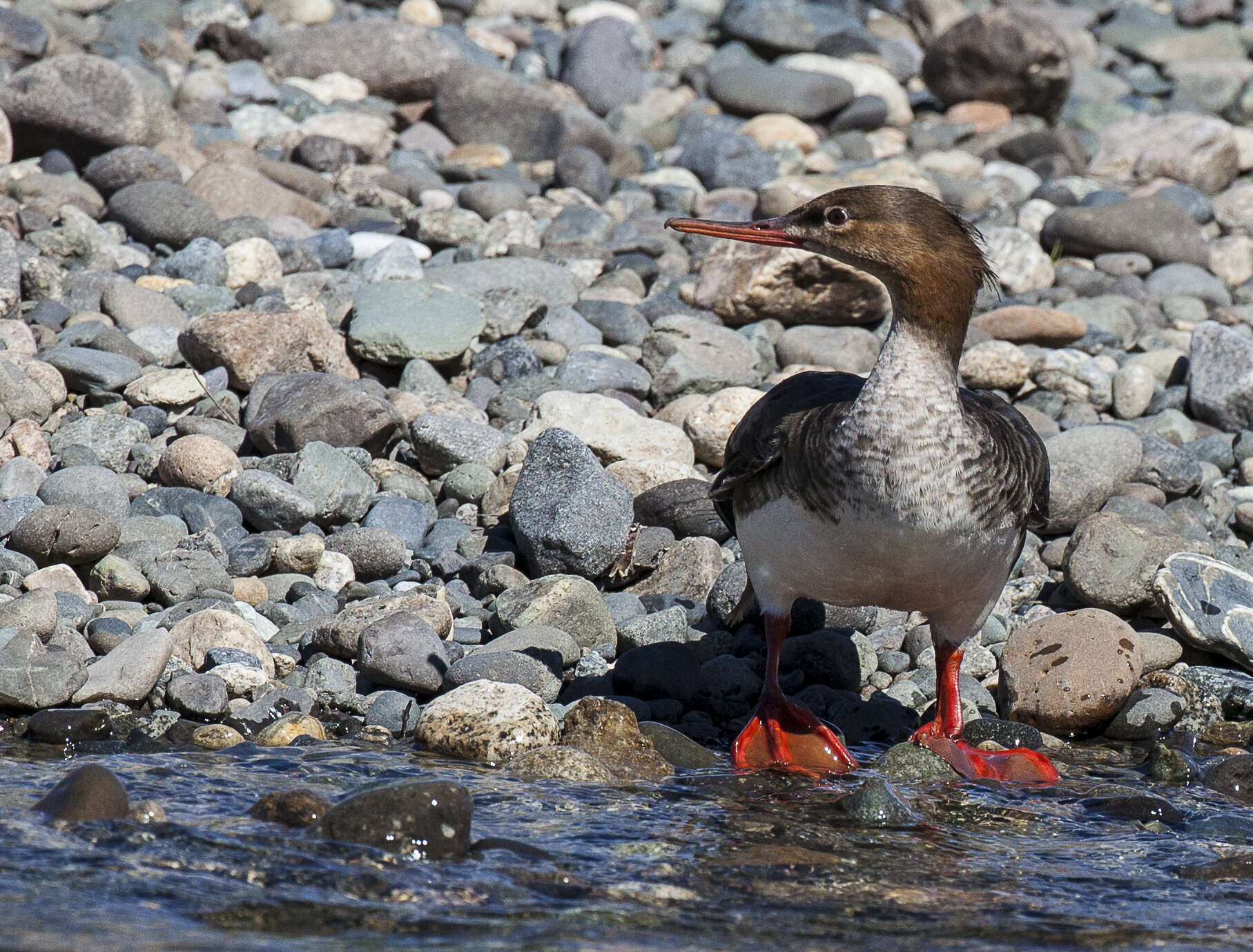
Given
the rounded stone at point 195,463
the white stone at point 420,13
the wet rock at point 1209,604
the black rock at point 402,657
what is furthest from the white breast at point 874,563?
the white stone at point 420,13

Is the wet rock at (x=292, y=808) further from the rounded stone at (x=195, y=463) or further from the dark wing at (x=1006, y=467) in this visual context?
the rounded stone at (x=195, y=463)

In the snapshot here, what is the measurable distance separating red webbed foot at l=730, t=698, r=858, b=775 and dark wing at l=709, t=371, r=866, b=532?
894mm

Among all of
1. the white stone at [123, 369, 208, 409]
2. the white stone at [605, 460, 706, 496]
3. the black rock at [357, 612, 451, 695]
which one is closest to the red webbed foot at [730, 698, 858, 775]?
the black rock at [357, 612, 451, 695]

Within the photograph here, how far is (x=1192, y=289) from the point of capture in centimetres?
1113

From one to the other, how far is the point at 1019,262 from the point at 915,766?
634cm

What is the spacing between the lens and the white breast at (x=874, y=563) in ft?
17.1

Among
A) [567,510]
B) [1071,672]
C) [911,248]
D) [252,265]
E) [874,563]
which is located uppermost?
[911,248]

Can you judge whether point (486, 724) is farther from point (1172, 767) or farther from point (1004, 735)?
point (1172, 767)

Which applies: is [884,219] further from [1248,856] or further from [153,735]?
[153,735]

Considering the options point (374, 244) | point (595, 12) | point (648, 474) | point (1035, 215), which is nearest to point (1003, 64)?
point (1035, 215)

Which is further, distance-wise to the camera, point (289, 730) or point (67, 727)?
point (289, 730)

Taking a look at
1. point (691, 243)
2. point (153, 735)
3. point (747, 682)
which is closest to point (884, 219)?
point (747, 682)

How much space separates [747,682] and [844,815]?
1366 mm

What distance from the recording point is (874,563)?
5.27 m
